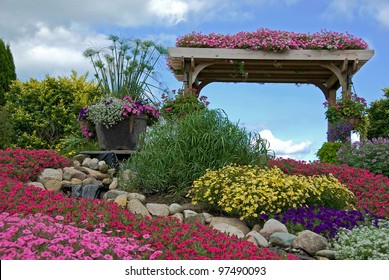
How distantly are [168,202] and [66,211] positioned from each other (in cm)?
215

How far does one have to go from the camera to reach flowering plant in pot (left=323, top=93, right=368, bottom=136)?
11.7m

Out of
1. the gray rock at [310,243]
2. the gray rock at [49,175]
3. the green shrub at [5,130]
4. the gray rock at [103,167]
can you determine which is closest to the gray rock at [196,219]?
the gray rock at [310,243]

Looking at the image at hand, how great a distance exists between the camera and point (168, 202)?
607 cm

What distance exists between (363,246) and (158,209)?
2404 mm

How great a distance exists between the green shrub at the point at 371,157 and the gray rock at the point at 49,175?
540 centimetres

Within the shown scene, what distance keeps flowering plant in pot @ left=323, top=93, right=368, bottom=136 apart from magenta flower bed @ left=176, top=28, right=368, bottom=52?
136 centimetres

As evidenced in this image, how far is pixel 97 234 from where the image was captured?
331 centimetres

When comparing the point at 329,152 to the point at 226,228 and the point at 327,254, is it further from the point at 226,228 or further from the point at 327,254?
the point at 327,254

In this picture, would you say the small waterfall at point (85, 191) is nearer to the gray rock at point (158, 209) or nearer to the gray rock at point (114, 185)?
the gray rock at point (114, 185)

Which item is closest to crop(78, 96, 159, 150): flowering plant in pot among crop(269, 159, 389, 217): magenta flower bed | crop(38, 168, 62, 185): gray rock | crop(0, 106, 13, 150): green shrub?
crop(38, 168, 62, 185): gray rock

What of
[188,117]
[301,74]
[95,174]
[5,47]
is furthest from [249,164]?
[5,47]

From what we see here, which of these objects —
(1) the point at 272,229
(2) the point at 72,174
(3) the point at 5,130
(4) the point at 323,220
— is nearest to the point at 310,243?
(1) the point at 272,229

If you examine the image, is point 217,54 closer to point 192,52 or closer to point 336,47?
point 192,52

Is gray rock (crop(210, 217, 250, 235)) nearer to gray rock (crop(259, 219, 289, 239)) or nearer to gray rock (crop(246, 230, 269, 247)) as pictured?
gray rock (crop(259, 219, 289, 239))
